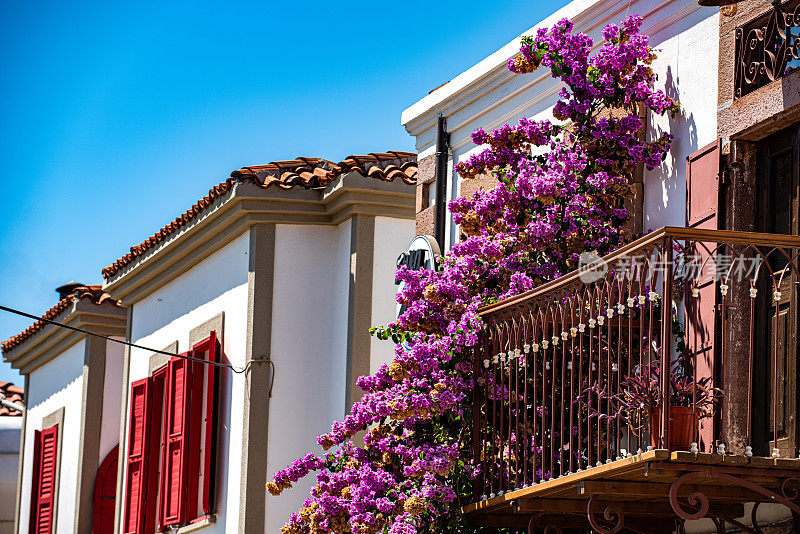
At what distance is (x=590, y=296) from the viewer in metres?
7.68

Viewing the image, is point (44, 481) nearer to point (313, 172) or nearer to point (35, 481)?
point (35, 481)

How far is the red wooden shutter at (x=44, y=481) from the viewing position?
18.2 meters

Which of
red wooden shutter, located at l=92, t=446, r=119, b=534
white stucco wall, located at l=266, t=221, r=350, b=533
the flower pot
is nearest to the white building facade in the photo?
white stucco wall, located at l=266, t=221, r=350, b=533

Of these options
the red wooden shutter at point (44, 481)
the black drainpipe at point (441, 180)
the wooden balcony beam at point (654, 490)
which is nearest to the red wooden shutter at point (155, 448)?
the red wooden shutter at point (44, 481)

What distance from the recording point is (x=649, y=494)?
773cm

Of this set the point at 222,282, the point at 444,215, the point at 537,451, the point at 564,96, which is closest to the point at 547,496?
the point at 537,451

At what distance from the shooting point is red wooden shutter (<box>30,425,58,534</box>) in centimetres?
1820

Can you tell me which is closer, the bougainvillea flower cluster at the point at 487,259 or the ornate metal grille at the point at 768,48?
the ornate metal grille at the point at 768,48

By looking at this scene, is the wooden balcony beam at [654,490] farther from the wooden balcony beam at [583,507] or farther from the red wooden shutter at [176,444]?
the red wooden shutter at [176,444]

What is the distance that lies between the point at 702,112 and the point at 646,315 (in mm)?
1340

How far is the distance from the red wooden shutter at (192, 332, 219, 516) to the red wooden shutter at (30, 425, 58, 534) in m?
5.29

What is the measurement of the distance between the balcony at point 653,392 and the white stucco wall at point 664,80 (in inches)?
31.3

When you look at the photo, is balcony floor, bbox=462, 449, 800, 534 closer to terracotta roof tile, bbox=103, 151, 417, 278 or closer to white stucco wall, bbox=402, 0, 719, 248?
white stucco wall, bbox=402, 0, 719, 248

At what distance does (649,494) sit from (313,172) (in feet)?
21.4
